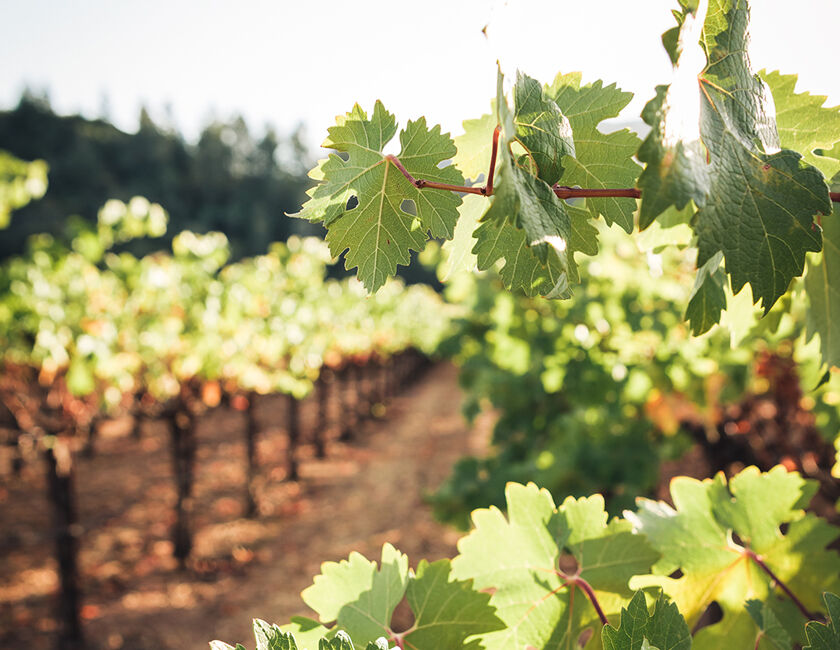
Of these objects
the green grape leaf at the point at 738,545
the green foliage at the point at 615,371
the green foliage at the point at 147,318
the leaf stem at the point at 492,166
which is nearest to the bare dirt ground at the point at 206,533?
the green foliage at the point at 147,318

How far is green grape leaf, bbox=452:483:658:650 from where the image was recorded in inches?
30.0

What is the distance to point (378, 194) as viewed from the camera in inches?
26.0

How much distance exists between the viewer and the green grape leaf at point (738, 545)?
0.89 metres

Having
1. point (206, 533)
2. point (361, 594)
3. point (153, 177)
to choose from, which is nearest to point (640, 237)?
point (361, 594)

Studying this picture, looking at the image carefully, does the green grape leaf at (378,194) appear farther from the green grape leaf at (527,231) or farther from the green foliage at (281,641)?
the green foliage at (281,641)

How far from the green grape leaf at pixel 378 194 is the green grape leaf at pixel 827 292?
1.92 feet

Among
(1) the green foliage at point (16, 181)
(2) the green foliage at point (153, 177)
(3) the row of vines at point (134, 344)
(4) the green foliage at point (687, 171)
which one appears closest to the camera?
(4) the green foliage at point (687, 171)

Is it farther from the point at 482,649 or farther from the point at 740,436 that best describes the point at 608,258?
the point at 482,649

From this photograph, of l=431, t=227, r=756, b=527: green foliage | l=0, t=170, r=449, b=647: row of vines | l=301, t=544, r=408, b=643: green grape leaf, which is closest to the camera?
l=301, t=544, r=408, b=643: green grape leaf

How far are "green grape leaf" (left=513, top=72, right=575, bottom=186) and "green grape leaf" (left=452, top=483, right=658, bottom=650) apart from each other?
1.45ft

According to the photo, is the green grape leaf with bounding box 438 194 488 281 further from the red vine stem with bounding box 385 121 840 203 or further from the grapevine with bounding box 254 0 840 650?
the red vine stem with bounding box 385 121 840 203

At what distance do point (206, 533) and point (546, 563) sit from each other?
7.60 m

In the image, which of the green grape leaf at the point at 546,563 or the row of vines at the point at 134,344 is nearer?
the green grape leaf at the point at 546,563

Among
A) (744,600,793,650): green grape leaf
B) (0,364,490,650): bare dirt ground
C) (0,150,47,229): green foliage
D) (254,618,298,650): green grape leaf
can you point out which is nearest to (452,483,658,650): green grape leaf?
(744,600,793,650): green grape leaf
